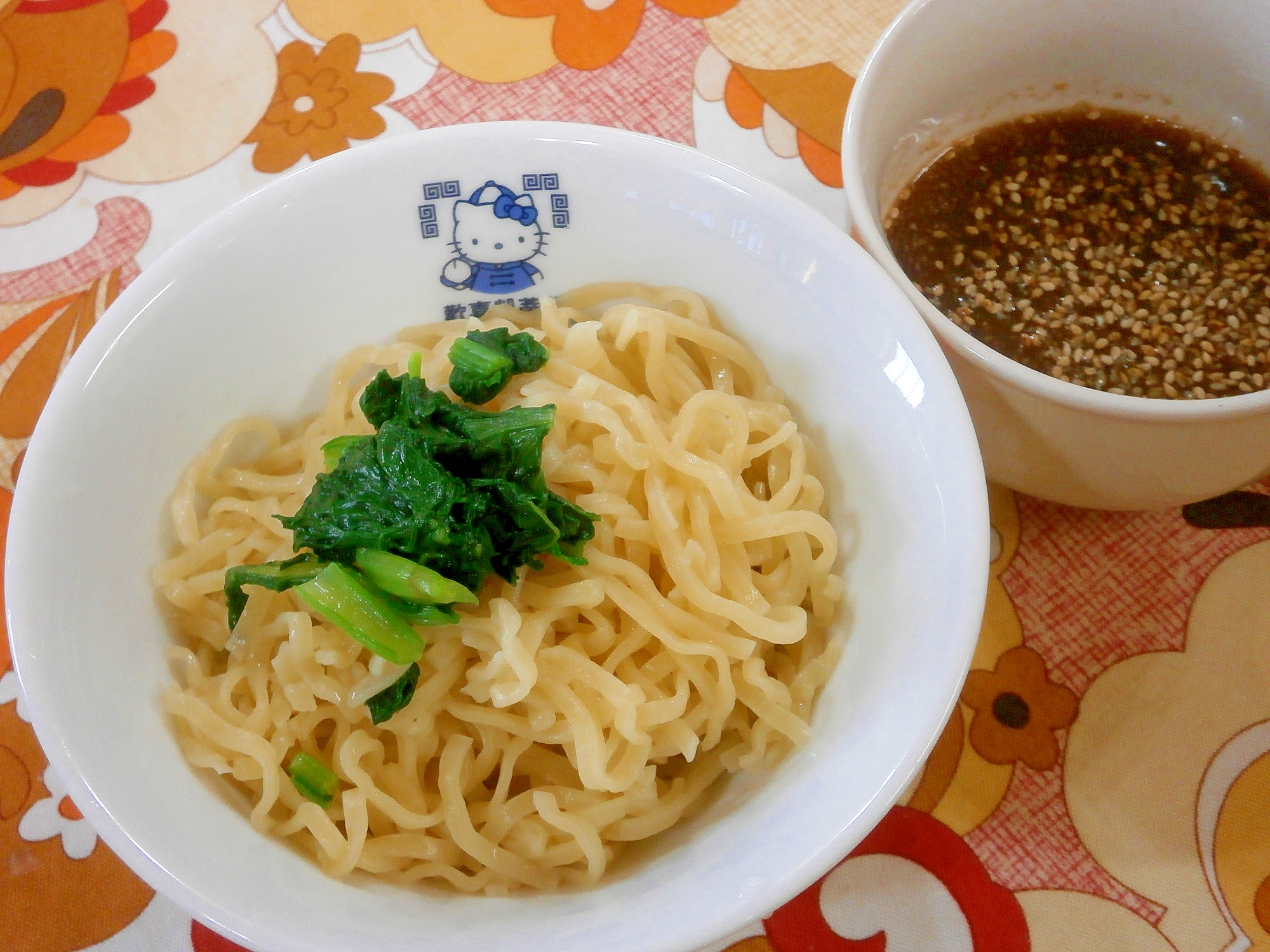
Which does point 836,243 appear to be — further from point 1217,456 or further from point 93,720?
point 93,720

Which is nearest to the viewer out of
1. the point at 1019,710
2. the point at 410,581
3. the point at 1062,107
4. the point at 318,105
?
the point at 410,581

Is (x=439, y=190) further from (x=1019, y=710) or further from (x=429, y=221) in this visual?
(x=1019, y=710)

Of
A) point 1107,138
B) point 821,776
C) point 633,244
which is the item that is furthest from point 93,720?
point 1107,138

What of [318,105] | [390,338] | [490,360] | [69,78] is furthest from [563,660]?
[69,78]

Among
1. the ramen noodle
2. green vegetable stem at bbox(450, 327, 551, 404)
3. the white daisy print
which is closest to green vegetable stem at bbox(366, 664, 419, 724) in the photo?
the ramen noodle

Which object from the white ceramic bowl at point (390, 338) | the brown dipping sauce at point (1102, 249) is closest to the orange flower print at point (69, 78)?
the white ceramic bowl at point (390, 338)

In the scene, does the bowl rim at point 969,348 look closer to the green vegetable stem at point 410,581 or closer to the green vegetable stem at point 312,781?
the green vegetable stem at point 410,581
